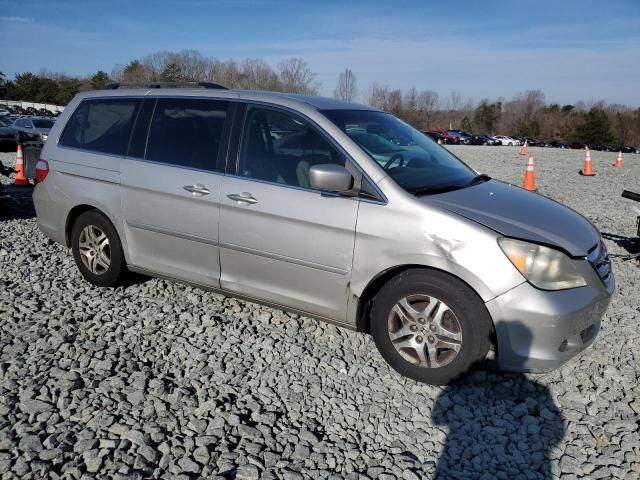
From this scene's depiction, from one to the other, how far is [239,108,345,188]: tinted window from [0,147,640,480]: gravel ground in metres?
1.26

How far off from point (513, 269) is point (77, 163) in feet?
12.9

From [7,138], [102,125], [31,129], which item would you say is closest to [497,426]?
[102,125]

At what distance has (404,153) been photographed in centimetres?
437

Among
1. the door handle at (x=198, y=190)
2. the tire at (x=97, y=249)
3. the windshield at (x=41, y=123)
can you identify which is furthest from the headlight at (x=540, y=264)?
the windshield at (x=41, y=123)

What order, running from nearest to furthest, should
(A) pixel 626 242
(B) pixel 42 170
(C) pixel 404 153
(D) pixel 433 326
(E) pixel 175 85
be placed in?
(D) pixel 433 326, (C) pixel 404 153, (E) pixel 175 85, (B) pixel 42 170, (A) pixel 626 242

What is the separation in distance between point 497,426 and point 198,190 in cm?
271

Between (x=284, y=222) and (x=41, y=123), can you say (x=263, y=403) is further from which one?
(x=41, y=123)

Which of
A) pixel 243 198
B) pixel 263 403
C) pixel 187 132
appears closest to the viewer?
pixel 263 403

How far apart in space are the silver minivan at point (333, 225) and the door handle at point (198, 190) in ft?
0.04

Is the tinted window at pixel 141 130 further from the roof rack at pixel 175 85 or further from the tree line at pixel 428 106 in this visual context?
the tree line at pixel 428 106

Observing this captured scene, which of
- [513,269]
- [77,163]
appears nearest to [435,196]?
[513,269]

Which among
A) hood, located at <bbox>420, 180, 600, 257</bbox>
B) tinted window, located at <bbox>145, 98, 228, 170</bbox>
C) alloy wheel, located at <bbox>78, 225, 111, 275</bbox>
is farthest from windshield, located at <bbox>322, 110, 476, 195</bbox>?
alloy wheel, located at <bbox>78, 225, 111, 275</bbox>

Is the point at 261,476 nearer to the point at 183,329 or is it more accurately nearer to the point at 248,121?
the point at 183,329

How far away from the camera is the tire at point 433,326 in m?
3.46
